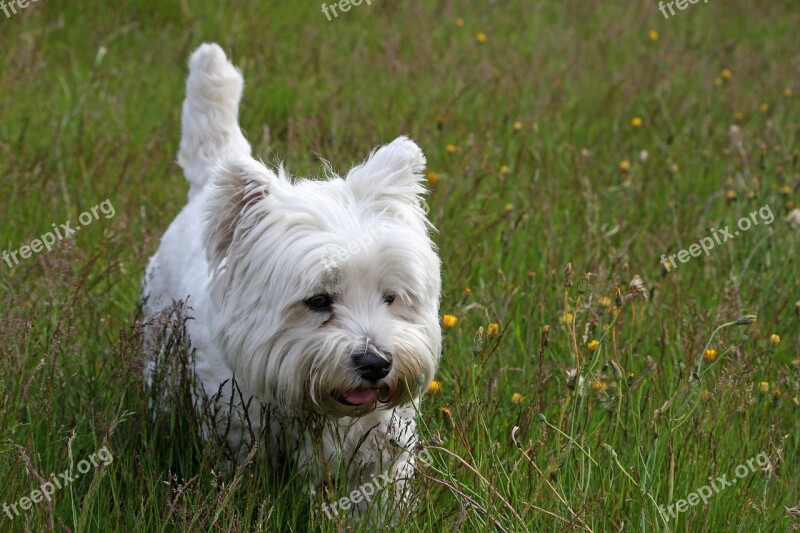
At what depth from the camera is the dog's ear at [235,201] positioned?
11.0ft

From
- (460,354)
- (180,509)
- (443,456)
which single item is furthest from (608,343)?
(180,509)

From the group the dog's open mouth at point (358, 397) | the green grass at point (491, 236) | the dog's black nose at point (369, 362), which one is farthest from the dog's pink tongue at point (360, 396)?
the green grass at point (491, 236)

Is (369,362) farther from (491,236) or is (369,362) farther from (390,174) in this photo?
(491,236)

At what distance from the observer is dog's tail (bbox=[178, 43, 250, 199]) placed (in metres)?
4.58

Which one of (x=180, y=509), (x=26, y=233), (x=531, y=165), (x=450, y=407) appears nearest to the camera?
(x=180, y=509)

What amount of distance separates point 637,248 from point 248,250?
8.52ft

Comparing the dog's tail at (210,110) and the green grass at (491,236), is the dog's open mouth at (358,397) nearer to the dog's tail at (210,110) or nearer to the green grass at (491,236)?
the green grass at (491,236)

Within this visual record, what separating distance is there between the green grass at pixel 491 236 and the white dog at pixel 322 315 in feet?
0.60

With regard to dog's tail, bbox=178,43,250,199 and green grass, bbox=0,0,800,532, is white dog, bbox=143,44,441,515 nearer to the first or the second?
green grass, bbox=0,0,800,532

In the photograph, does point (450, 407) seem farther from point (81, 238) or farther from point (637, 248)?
point (81, 238)

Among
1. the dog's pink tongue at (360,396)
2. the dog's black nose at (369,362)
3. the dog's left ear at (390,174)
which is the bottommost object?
the dog's pink tongue at (360,396)

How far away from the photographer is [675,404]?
3.69m

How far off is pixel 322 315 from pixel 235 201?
51 cm

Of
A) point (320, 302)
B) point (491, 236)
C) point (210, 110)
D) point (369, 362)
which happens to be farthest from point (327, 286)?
point (491, 236)
